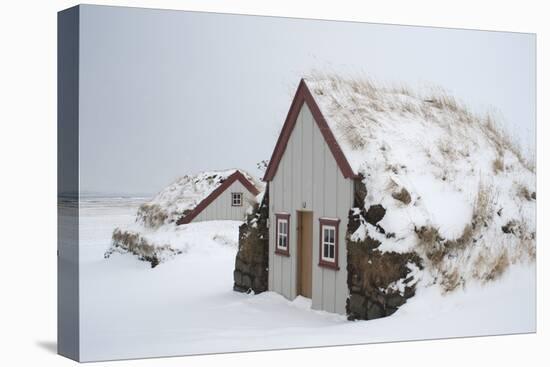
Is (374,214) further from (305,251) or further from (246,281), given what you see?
(246,281)

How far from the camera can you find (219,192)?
464 inches

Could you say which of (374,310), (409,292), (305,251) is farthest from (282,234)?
(409,292)

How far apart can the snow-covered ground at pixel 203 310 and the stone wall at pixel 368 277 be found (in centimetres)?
16

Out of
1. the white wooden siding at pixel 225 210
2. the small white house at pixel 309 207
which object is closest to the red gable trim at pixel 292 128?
the small white house at pixel 309 207

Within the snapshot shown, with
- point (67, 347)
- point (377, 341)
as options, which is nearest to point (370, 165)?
point (377, 341)

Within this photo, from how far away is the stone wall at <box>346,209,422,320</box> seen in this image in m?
12.0

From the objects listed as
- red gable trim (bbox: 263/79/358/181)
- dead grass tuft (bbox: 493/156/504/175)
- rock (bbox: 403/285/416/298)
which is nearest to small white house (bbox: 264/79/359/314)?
red gable trim (bbox: 263/79/358/181)

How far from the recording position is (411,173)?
41.2 ft

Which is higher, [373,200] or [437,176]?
[437,176]

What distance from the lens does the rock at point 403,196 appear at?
12329 mm

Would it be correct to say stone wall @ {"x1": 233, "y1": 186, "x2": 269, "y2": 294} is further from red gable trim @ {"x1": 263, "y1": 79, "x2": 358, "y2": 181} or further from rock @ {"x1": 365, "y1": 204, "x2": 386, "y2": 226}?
rock @ {"x1": 365, "y1": 204, "x2": 386, "y2": 226}

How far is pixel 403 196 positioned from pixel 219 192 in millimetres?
2324

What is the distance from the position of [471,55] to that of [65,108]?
542 cm

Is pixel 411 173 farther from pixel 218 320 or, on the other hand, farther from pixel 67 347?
pixel 67 347
